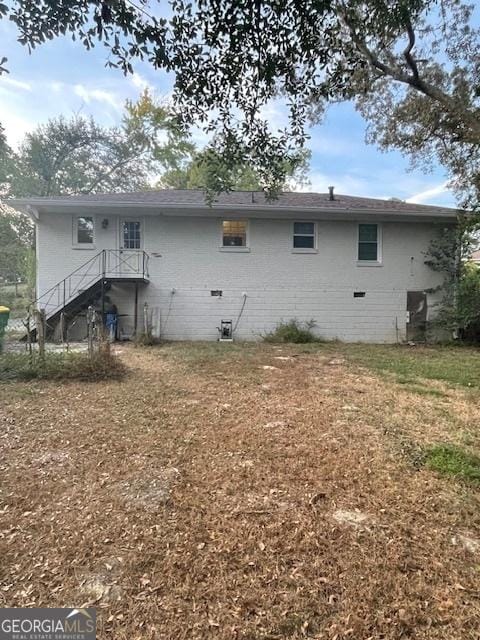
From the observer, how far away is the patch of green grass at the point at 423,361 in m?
6.36

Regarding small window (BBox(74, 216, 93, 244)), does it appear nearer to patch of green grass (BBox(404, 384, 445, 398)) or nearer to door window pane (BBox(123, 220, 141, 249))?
door window pane (BBox(123, 220, 141, 249))

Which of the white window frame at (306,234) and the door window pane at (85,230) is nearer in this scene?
the door window pane at (85,230)

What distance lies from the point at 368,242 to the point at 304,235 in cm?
207

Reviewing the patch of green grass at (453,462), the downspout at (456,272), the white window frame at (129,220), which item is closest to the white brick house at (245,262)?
the white window frame at (129,220)

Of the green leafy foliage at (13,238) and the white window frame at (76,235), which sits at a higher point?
the green leafy foliage at (13,238)

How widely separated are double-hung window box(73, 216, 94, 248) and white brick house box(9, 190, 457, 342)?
0.10 feet

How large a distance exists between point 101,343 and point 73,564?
4.58 m

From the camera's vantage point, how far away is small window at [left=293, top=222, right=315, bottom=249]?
10938 mm

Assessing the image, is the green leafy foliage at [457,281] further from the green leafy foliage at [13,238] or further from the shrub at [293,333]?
the green leafy foliage at [13,238]

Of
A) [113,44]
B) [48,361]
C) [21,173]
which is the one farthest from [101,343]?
[21,173]

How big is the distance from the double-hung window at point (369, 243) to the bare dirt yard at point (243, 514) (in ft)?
22.8

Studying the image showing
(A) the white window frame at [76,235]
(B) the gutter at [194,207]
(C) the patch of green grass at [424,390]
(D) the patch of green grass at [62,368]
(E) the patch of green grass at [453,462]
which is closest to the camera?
(E) the patch of green grass at [453,462]

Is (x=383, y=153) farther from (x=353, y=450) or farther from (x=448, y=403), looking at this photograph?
(x=353, y=450)

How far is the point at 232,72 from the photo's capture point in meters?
3.66
